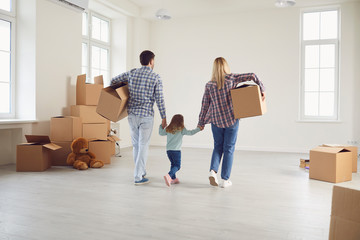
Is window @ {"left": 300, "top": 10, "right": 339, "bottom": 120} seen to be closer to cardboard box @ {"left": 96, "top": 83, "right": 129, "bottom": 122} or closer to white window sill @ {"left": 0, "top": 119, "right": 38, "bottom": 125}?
cardboard box @ {"left": 96, "top": 83, "right": 129, "bottom": 122}

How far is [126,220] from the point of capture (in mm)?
2154

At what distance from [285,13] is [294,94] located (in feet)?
4.88

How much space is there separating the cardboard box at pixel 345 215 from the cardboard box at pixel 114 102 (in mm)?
2085

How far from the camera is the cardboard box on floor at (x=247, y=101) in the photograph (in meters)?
2.87

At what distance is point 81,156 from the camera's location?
4.11 metres

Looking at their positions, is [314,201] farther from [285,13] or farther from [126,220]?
[285,13]

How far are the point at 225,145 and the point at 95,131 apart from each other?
2125 millimetres

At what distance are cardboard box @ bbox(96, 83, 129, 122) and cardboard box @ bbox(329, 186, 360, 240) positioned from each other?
6.84 ft

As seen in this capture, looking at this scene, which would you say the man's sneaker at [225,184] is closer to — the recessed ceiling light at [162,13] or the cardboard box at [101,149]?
the cardboard box at [101,149]

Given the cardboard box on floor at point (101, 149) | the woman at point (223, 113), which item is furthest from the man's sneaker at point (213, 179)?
the cardboard box on floor at point (101, 149)

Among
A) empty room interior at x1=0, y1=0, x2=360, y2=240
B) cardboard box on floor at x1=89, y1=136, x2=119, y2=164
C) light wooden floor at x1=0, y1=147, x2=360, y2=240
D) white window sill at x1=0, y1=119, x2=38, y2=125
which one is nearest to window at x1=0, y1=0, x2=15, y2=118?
empty room interior at x1=0, y1=0, x2=360, y2=240

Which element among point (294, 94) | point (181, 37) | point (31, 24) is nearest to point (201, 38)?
point (181, 37)

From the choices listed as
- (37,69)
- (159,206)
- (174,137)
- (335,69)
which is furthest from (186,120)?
(159,206)

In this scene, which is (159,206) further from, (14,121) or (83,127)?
(14,121)
